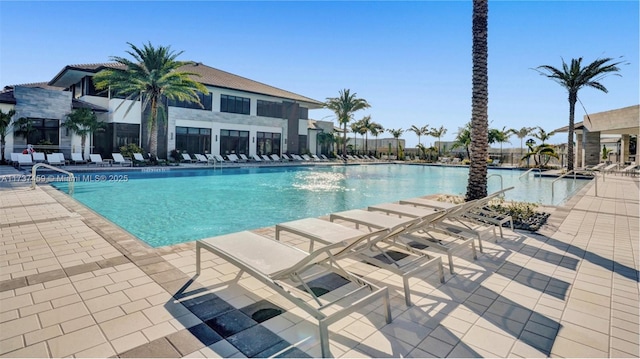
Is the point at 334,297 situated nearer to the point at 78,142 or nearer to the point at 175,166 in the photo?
the point at 175,166

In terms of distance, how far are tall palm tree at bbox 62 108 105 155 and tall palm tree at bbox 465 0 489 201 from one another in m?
20.2

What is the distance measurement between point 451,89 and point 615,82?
10.2m

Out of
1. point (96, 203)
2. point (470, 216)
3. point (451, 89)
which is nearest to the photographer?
point (470, 216)

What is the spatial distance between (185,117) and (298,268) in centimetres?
2580

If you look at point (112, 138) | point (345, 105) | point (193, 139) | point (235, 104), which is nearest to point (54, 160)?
point (112, 138)

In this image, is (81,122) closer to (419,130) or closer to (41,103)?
(41,103)

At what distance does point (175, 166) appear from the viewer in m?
22.0

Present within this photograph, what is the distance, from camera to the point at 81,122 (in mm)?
19328

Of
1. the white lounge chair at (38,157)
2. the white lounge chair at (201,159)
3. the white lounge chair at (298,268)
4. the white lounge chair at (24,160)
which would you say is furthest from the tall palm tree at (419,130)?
the white lounge chair at (298,268)

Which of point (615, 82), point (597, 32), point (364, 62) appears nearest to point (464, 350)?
point (597, 32)

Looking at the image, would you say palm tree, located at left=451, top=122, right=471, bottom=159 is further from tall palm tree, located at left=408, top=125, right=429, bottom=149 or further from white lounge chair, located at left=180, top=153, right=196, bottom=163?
white lounge chair, located at left=180, top=153, right=196, bottom=163

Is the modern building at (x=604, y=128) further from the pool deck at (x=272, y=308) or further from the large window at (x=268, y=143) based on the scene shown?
the large window at (x=268, y=143)

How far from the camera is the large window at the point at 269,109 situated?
3155cm

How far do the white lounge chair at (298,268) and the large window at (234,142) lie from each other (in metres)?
26.0
